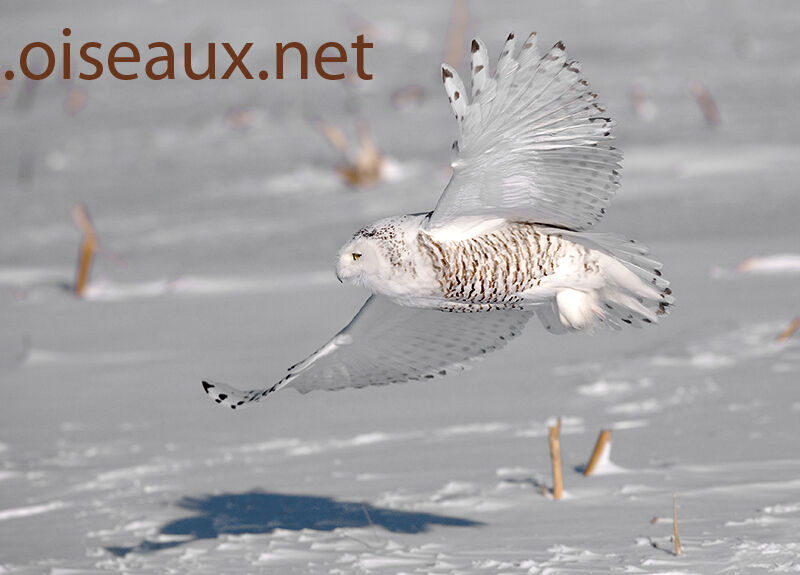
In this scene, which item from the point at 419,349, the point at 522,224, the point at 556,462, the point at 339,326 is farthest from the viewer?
the point at 339,326

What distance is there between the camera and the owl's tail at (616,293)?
347cm

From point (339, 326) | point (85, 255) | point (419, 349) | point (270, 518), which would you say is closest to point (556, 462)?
point (419, 349)

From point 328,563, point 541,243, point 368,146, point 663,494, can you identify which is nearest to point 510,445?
point 663,494

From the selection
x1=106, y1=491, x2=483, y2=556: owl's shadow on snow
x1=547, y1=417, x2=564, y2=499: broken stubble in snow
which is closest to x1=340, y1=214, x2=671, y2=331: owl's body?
x1=547, y1=417, x2=564, y2=499: broken stubble in snow

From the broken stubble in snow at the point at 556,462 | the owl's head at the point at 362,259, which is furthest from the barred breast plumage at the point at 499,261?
the broken stubble in snow at the point at 556,462

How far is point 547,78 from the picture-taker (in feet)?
10.8

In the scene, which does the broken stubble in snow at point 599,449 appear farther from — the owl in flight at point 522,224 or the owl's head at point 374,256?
the owl's head at point 374,256

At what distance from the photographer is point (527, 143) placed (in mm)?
3305

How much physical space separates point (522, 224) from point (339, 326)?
3427 mm

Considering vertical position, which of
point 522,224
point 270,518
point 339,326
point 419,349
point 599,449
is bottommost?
point 270,518

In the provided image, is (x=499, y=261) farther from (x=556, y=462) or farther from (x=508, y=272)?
(x=556, y=462)

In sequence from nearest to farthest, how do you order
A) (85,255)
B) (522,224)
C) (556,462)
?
(522,224) → (556,462) → (85,255)

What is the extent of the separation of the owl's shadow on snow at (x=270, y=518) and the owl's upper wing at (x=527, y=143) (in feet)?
4.33

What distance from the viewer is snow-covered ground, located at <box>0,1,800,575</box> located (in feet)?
14.2
